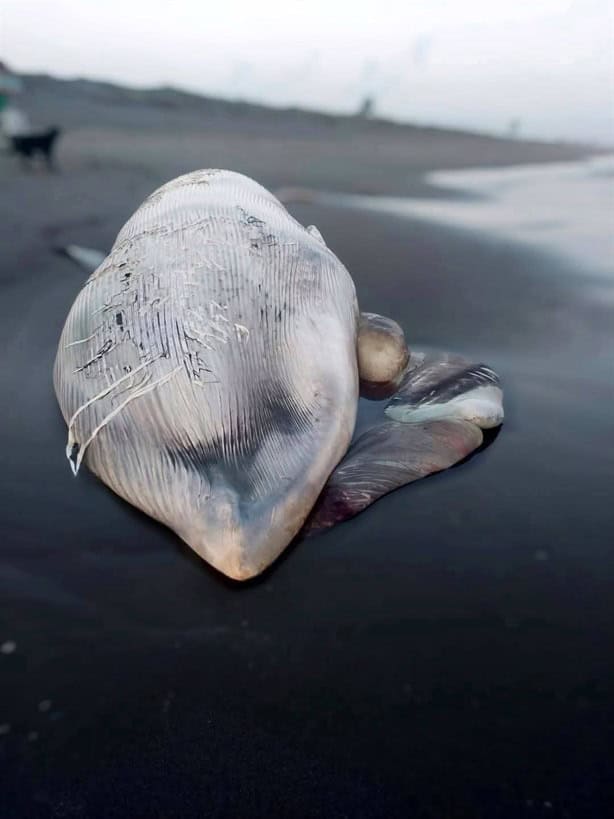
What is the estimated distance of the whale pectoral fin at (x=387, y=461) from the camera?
7.65 feet

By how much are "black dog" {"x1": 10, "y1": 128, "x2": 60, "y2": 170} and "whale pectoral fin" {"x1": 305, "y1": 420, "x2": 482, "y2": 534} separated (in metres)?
8.15

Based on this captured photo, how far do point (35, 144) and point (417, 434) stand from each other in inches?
331

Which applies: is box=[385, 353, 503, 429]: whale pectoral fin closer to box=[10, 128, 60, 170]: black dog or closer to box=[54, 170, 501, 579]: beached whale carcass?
box=[54, 170, 501, 579]: beached whale carcass

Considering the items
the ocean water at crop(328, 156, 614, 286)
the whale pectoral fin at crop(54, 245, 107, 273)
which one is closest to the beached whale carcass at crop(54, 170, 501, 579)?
the whale pectoral fin at crop(54, 245, 107, 273)

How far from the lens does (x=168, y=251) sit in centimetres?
273

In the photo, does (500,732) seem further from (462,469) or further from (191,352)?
(191,352)

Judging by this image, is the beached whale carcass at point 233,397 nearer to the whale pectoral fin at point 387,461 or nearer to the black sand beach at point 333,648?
the whale pectoral fin at point 387,461

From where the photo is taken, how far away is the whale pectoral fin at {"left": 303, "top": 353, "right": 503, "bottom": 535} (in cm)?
237

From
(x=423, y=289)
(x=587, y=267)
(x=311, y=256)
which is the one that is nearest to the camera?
(x=311, y=256)

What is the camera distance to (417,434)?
2656 mm

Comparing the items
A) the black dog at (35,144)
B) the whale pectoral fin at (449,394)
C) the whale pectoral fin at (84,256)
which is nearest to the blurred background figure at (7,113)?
the black dog at (35,144)

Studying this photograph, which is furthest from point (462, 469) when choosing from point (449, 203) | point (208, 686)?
point (449, 203)

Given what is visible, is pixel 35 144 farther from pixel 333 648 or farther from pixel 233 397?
pixel 333 648

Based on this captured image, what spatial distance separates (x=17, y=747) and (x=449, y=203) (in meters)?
8.52
